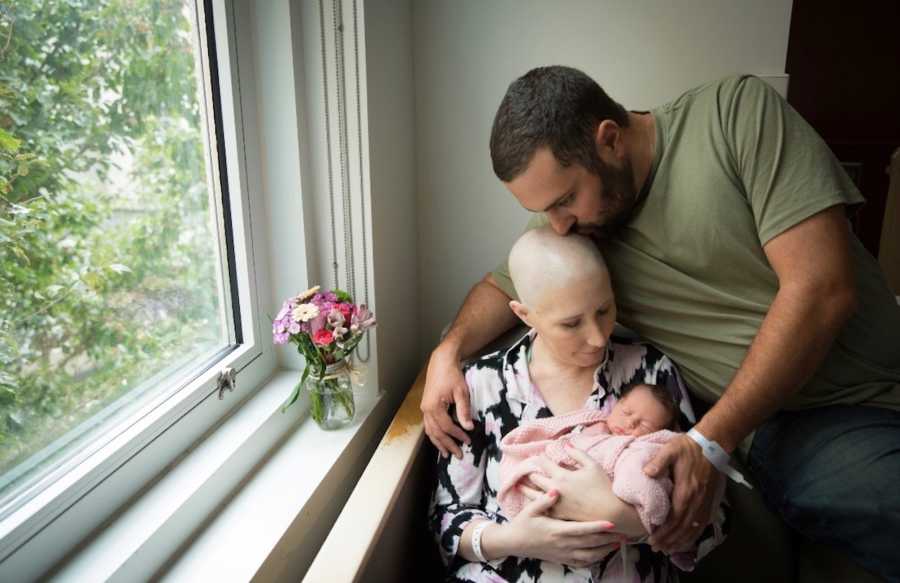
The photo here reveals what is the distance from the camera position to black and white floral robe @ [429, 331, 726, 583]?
3.76ft

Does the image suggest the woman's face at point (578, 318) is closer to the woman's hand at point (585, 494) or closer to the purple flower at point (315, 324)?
the woman's hand at point (585, 494)

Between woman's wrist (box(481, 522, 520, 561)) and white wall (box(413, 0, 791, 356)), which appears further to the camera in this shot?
white wall (box(413, 0, 791, 356))

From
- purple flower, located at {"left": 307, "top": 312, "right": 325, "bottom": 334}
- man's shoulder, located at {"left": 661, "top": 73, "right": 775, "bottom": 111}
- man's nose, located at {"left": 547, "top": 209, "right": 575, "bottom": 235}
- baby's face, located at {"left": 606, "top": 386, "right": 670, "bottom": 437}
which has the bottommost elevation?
baby's face, located at {"left": 606, "top": 386, "right": 670, "bottom": 437}

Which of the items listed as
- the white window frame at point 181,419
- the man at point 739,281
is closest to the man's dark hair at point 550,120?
the man at point 739,281

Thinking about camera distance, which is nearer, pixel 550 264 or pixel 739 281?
pixel 550 264

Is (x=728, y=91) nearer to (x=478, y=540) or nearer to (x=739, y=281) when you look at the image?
(x=739, y=281)

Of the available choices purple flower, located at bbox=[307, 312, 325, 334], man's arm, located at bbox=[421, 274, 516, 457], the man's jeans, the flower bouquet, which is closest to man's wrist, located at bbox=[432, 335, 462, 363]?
man's arm, located at bbox=[421, 274, 516, 457]

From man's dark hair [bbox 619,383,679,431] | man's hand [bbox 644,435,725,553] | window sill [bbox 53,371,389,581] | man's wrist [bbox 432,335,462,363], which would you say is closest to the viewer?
window sill [bbox 53,371,389,581]

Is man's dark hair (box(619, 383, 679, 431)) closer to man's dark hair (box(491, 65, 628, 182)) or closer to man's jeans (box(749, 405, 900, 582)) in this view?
man's jeans (box(749, 405, 900, 582))

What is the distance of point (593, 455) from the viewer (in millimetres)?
1117

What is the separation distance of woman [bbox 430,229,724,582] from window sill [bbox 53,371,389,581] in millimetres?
260

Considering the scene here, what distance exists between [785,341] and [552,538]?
573 millimetres

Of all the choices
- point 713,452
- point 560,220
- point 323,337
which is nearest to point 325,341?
point 323,337

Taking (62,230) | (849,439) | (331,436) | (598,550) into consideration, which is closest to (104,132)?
(62,230)
